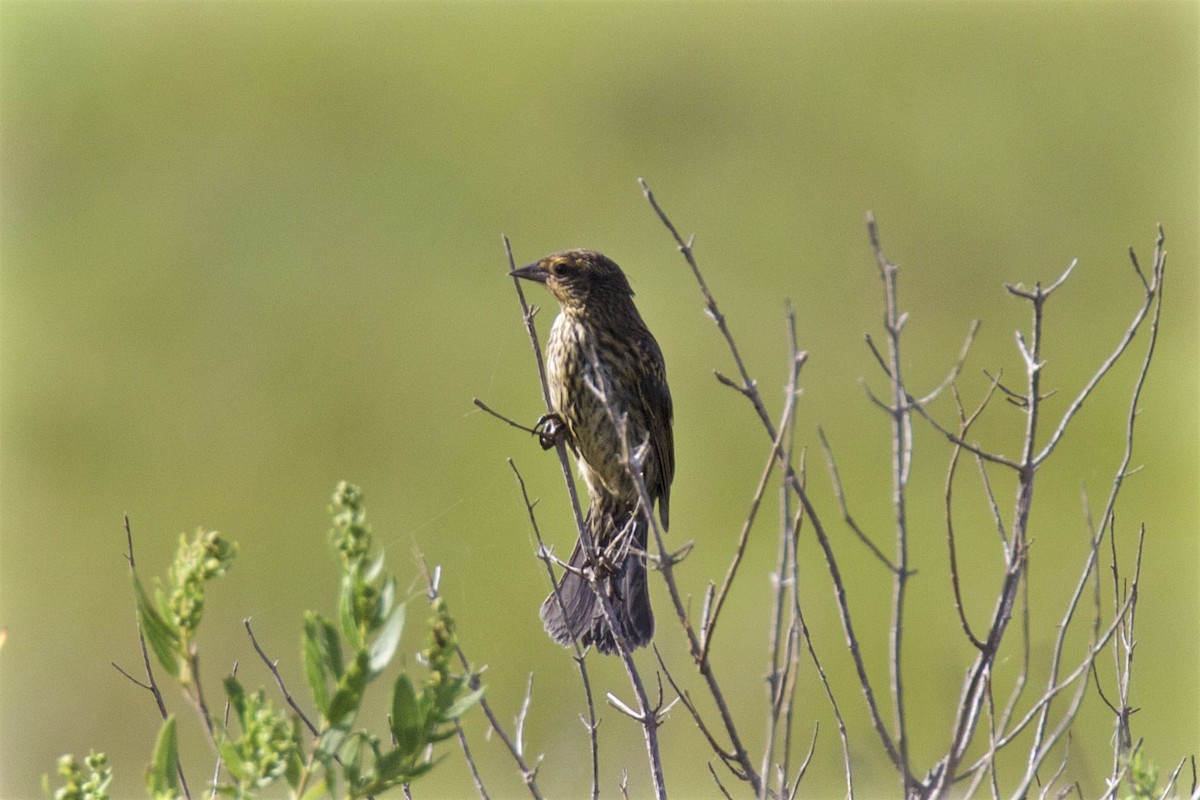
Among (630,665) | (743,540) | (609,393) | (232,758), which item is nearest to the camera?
(232,758)

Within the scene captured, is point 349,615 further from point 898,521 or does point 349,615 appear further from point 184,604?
point 898,521

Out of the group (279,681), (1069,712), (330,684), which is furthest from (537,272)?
(330,684)

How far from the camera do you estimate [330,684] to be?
1576 millimetres

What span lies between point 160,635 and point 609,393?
3055 millimetres

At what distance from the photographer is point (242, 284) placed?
495 inches

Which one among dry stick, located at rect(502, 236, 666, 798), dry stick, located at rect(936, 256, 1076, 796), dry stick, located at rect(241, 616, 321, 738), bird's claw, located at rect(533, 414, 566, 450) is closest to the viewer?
dry stick, located at rect(241, 616, 321, 738)

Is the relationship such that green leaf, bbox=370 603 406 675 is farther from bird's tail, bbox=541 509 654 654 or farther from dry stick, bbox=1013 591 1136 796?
bird's tail, bbox=541 509 654 654

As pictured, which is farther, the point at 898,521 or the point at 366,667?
the point at 898,521

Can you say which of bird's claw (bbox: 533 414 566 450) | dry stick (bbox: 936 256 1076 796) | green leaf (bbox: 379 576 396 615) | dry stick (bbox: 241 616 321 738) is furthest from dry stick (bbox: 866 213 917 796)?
bird's claw (bbox: 533 414 566 450)

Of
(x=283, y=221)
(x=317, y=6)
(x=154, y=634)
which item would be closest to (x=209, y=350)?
(x=283, y=221)

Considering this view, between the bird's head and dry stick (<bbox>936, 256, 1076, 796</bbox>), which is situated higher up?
the bird's head

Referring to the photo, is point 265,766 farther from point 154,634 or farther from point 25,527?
point 25,527

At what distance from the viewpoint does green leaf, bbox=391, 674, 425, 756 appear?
5.14 ft

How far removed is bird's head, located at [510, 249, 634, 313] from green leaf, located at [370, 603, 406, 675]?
10.4 ft
